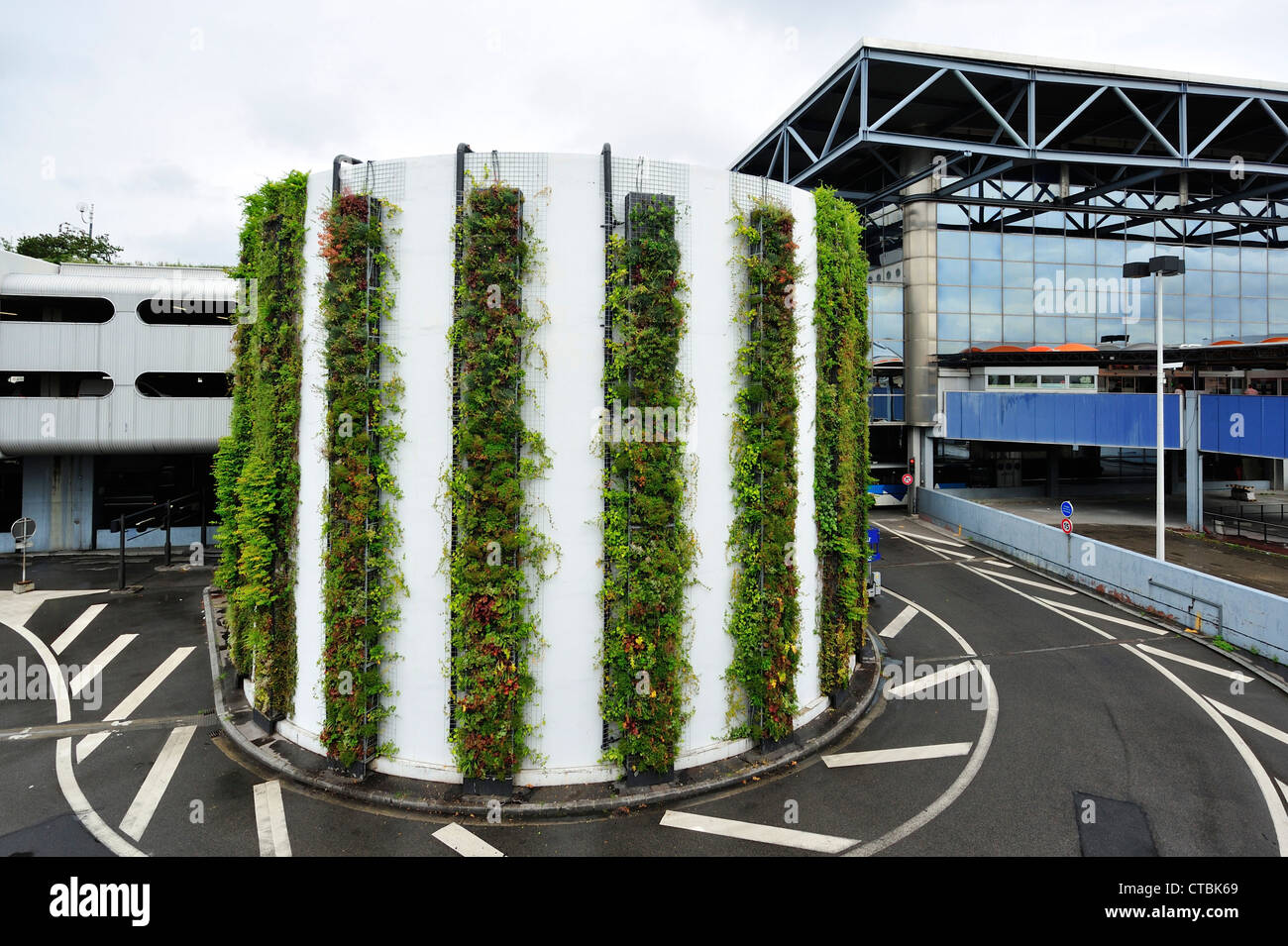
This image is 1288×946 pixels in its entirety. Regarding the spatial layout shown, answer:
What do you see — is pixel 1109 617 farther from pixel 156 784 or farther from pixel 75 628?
pixel 75 628

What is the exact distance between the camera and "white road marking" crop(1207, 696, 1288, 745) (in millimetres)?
10461

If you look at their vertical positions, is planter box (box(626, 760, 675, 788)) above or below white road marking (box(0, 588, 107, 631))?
below

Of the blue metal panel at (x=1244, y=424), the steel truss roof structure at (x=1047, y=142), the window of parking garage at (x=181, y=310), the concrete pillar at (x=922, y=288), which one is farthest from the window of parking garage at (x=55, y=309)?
the blue metal panel at (x=1244, y=424)

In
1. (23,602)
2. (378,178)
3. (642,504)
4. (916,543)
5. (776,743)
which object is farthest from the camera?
(916,543)

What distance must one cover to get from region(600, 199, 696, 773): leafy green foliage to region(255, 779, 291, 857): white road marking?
4.34m

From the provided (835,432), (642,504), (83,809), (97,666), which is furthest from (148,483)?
(835,432)

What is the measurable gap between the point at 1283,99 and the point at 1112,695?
35.2 m

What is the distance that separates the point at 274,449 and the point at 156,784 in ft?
17.7

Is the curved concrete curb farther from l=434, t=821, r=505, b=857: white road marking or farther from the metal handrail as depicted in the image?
the metal handrail

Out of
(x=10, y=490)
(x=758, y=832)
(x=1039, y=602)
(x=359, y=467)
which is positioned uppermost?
(x=359, y=467)

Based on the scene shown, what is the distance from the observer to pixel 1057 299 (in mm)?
33406

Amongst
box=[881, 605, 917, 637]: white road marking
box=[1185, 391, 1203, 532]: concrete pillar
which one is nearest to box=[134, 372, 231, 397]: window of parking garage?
box=[881, 605, 917, 637]: white road marking

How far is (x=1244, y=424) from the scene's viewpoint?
2150 cm
